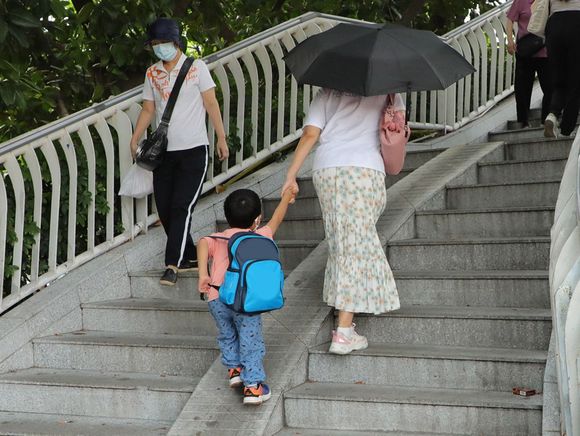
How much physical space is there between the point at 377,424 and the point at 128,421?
4.47ft

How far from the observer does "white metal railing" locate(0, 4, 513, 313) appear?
660cm

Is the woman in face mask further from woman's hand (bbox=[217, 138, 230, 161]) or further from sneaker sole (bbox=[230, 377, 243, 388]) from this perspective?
sneaker sole (bbox=[230, 377, 243, 388])

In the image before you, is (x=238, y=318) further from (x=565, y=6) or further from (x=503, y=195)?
(x=565, y=6)

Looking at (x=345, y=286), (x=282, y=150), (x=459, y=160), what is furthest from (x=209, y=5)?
(x=345, y=286)

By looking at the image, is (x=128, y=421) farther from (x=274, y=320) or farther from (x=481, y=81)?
(x=481, y=81)

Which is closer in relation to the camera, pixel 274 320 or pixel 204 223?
pixel 274 320

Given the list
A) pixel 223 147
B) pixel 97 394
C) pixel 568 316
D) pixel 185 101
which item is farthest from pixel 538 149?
pixel 568 316

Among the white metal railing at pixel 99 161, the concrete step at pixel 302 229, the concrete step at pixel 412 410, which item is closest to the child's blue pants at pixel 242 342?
the concrete step at pixel 412 410

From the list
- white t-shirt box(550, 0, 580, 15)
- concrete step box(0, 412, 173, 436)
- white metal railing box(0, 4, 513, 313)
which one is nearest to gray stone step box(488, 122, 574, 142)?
white t-shirt box(550, 0, 580, 15)

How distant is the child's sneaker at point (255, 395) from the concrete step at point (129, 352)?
70 centimetres

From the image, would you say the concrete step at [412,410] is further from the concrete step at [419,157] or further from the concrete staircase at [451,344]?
the concrete step at [419,157]

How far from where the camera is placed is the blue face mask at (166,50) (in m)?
6.76

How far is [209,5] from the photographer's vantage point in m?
8.37

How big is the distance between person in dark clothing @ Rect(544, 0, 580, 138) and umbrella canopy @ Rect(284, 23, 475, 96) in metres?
2.64
